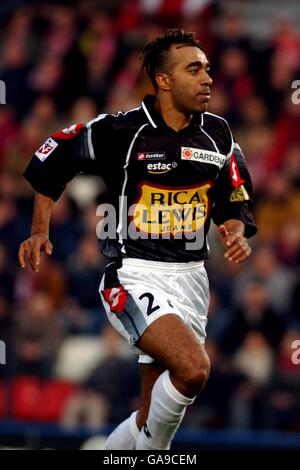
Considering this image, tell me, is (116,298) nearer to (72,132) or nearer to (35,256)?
(35,256)

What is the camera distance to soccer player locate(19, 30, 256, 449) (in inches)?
310

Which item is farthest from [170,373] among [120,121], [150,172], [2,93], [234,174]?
[2,93]

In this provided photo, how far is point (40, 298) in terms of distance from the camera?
1282 centimetres

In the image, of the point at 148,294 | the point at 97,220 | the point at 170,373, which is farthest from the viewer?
the point at 97,220

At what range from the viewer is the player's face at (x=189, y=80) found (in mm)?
7895

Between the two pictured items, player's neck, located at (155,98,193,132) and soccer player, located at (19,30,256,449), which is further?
player's neck, located at (155,98,193,132)

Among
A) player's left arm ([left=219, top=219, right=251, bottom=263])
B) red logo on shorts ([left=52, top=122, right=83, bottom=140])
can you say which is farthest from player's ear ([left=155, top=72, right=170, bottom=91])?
player's left arm ([left=219, top=219, right=251, bottom=263])

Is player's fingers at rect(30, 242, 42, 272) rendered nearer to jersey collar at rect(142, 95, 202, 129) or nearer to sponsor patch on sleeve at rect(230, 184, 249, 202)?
jersey collar at rect(142, 95, 202, 129)

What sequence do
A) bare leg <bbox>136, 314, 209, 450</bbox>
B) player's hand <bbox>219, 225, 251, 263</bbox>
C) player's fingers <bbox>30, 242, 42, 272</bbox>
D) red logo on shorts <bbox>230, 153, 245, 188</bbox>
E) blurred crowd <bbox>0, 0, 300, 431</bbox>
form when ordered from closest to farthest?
bare leg <bbox>136, 314, 209, 450</bbox>, player's hand <bbox>219, 225, 251, 263</bbox>, player's fingers <bbox>30, 242, 42, 272</bbox>, red logo on shorts <bbox>230, 153, 245, 188</bbox>, blurred crowd <bbox>0, 0, 300, 431</bbox>

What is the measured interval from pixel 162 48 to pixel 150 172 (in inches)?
29.7

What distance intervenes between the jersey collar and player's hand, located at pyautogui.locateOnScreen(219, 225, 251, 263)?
72cm

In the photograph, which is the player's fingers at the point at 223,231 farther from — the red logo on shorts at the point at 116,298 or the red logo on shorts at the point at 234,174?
the red logo on shorts at the point at 116,298

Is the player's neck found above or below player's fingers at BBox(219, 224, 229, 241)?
above

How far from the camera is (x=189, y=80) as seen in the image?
7.91m
